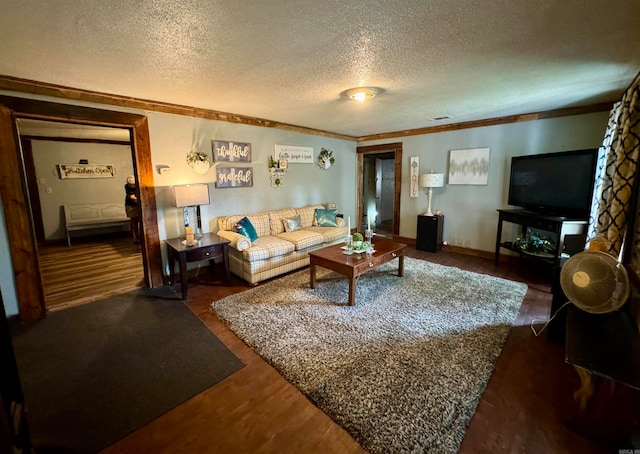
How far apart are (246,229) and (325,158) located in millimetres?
2469

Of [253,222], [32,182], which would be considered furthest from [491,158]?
[32,182]

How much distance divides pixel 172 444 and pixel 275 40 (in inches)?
99.7

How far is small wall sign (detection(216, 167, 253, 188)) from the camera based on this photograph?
4.03 m

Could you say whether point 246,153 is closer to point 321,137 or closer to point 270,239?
point 270,239

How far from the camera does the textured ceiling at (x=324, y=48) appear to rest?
59.6 inches

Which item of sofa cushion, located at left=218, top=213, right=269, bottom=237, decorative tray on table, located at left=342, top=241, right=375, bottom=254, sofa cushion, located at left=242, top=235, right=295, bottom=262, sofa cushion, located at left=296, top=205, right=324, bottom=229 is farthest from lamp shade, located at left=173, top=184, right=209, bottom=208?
decorative tray on table, located at left=342, top=241, right=375, bottom=254

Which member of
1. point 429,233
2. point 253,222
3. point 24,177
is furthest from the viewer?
point 429,233

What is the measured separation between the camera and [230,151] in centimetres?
408

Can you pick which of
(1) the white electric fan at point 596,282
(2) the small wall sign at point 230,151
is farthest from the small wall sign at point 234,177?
(1) the white electric fan at point 596,282

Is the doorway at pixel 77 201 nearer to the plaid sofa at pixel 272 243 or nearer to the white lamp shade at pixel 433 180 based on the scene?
the plaid sofa at pixel 272 243

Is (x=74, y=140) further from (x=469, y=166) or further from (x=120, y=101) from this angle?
(x=469, y=166)

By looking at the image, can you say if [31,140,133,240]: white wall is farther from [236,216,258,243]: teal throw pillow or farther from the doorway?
[236,216,258,243]: teal throw pillow

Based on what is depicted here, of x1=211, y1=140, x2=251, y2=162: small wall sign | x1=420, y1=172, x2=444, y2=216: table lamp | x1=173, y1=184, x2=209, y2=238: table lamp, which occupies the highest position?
x1=211, y1=140, x2=251, y2=162: small wall sign

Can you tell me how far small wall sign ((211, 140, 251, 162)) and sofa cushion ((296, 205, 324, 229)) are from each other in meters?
1.25
